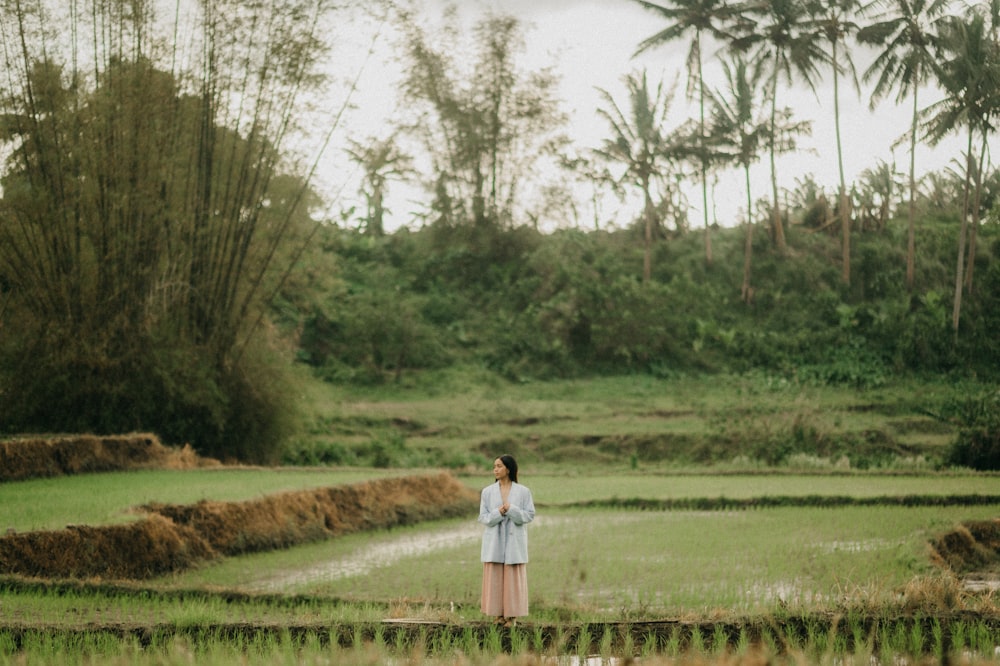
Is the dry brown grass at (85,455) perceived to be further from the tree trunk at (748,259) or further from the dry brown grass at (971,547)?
the tree trunk at (748,259)

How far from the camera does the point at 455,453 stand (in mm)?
19750

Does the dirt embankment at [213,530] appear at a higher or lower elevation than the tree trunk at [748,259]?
lower

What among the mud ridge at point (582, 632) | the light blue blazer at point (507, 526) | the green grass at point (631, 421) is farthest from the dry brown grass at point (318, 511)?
the green grass at point (631, 421)

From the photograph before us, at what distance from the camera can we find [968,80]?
23.3m

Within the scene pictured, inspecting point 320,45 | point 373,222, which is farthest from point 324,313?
point 320,45

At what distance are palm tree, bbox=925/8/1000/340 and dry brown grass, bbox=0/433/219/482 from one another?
1854cm

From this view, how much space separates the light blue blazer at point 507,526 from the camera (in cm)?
554

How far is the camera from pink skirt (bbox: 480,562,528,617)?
5465 millimetres

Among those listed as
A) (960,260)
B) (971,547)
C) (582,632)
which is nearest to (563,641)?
(582,632)

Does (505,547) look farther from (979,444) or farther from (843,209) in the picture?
(843,209)

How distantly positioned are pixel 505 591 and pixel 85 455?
8839mm

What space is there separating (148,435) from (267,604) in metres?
7.52

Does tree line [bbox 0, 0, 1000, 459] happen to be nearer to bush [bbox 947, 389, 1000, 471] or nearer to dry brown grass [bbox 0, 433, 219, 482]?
dry brown grass [bbox 0, 433, 219, 482]

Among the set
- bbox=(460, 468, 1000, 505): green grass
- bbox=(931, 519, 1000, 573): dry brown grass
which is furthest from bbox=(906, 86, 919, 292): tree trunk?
bbox=(931, 519, 1000, 573): dry brown grass
